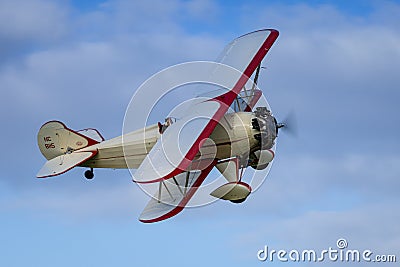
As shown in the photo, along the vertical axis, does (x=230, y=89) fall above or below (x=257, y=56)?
below

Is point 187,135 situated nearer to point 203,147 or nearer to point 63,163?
point 203,147

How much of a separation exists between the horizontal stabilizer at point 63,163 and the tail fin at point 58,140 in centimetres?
28

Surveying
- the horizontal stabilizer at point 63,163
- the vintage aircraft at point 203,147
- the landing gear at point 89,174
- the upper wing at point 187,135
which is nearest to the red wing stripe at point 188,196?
the vintage aircraft at point 203,147

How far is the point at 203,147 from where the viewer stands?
20766mm

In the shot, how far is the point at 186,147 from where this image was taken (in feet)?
65.3

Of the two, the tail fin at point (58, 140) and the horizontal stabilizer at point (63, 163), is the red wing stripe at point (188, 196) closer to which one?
the horizontal stabilizer at point (63, 163)

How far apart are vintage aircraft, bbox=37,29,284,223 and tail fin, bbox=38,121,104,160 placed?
0.30 meters

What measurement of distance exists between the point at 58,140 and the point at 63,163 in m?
0.96

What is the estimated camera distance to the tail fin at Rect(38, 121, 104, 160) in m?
24.4

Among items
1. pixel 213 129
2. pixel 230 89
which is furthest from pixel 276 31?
pixel 213 129

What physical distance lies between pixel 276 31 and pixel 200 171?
16.8 feet

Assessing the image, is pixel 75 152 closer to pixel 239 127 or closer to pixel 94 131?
pixel 94 131

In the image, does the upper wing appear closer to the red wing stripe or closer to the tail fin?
the red wing stripe

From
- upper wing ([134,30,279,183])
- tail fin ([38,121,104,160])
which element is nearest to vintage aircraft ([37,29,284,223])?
upper wing ([134,30,279,183])
